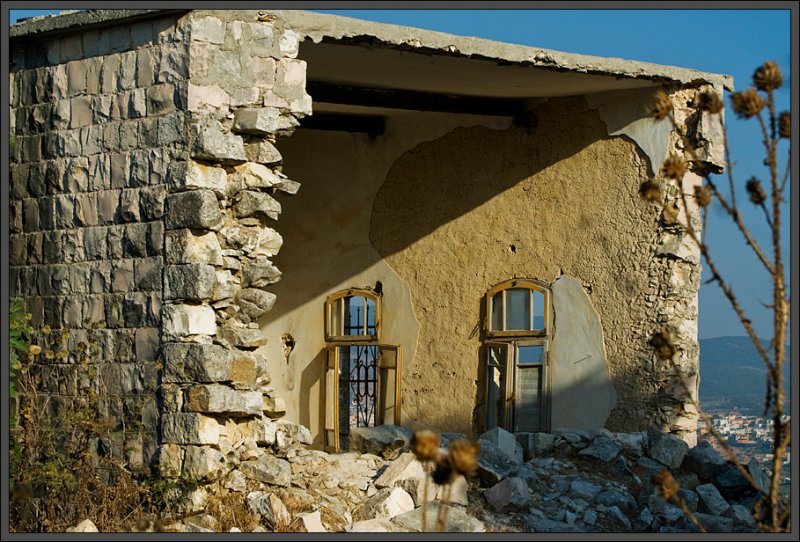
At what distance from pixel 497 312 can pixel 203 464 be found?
492cm

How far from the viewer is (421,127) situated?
504 inches

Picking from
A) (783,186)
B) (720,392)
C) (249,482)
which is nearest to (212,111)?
(249,482)

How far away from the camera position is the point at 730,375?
2355 cm

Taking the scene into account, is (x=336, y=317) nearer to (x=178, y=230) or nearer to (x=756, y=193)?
(x=178, y=230)

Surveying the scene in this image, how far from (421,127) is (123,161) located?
15.2 feet

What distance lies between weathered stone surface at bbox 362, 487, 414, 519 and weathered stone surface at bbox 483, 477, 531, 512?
67 cm

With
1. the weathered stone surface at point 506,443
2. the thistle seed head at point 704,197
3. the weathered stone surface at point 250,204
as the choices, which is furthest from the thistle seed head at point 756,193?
the weathered stone surface at point 506,443

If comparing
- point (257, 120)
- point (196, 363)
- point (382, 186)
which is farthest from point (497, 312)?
point (196, 363)

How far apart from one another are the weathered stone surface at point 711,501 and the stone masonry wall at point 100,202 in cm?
442

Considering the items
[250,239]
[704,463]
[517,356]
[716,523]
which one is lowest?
[716,523]

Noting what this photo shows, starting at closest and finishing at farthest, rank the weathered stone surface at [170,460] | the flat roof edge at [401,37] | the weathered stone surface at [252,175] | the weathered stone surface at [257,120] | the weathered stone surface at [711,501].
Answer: the weathered stone surface at [170,460] → the weathered stone surface at [257,120] → the weathered stone surface at [252,175] → the flat roof edge at [401,37] → the weathered stone surface at [711,501]

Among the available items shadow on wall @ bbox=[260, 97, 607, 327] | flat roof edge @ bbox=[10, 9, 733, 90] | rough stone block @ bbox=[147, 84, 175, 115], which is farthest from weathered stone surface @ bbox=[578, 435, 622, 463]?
rough stone block @ bbox=[147, 84, 175, 115]

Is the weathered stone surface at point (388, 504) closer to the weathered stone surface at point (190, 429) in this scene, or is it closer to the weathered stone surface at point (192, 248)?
the weathered stone surface at point (190, 429)

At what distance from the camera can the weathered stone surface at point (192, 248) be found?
8422 mm
